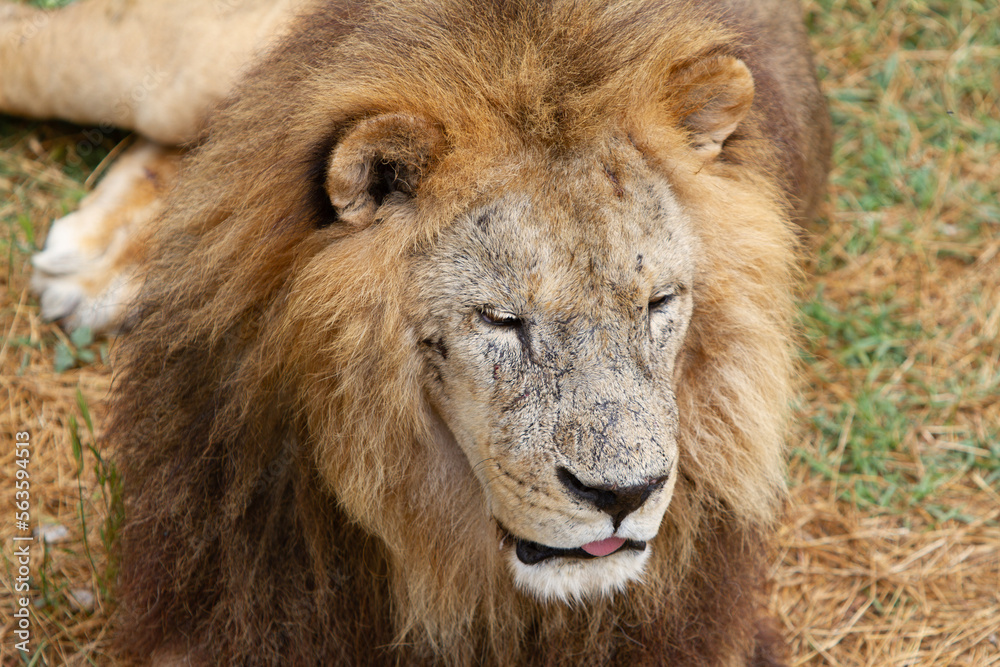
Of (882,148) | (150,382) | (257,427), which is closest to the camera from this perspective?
(257,427)

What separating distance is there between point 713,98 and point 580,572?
118 cm

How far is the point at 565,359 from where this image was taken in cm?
218

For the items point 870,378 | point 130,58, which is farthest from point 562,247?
point 130,58

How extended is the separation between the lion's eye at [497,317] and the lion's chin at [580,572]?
551mm

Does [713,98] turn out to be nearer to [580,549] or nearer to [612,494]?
[612,494]

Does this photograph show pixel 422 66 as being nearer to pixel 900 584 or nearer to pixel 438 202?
pixel 438 202

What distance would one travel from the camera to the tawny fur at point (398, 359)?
2.28 meters

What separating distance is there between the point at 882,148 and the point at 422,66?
3706 mm

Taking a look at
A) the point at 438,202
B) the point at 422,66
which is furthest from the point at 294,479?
the point at 422,66

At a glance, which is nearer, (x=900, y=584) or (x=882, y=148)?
(x=900, y=584)

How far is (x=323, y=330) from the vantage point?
2.32 metres

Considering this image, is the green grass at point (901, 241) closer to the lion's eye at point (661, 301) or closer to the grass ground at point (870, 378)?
the grass ground at point (870, 378)

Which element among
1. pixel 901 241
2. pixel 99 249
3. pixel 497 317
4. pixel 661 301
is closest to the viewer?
pixel 497 317

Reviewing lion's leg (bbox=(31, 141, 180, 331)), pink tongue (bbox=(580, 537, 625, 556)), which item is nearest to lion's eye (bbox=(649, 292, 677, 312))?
pink tongue (bbox=(580, 537, 625, 556))
